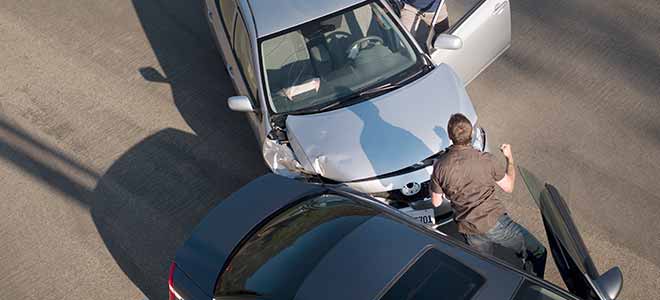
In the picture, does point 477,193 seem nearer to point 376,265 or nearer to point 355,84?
point 376,265

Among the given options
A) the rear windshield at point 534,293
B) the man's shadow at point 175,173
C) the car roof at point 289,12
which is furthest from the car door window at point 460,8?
the rear windshield at point 534,293

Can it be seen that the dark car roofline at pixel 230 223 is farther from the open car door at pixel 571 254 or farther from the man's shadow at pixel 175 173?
the open car door at pixel 571 254

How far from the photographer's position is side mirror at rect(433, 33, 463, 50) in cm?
716

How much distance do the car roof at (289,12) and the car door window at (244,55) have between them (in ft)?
0.70

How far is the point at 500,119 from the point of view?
320 inches

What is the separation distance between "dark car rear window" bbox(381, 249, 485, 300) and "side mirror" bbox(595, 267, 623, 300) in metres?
0.89

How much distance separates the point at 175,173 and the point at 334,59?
2.20m

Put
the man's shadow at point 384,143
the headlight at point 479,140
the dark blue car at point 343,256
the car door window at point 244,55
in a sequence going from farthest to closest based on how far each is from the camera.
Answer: the car door window at point 244,55, the headlight at point 479,140, the man's shadow at point 384,143, the dark blue car at point 343,256

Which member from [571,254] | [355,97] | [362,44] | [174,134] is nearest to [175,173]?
[174,134]

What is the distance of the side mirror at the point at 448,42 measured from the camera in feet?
23.5

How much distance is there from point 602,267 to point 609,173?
1155 millimetres

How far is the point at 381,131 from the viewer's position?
6.56 metres

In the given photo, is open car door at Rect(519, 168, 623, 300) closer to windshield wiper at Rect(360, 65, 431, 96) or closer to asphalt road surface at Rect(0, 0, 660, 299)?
asphalt road surface at Rect(0, 0, 660, 299)

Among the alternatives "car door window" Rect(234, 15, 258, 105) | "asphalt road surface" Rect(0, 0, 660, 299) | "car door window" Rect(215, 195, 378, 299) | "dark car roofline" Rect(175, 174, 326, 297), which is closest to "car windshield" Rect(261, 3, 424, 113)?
"car door window" Rect(234, 15, 258, 105)
